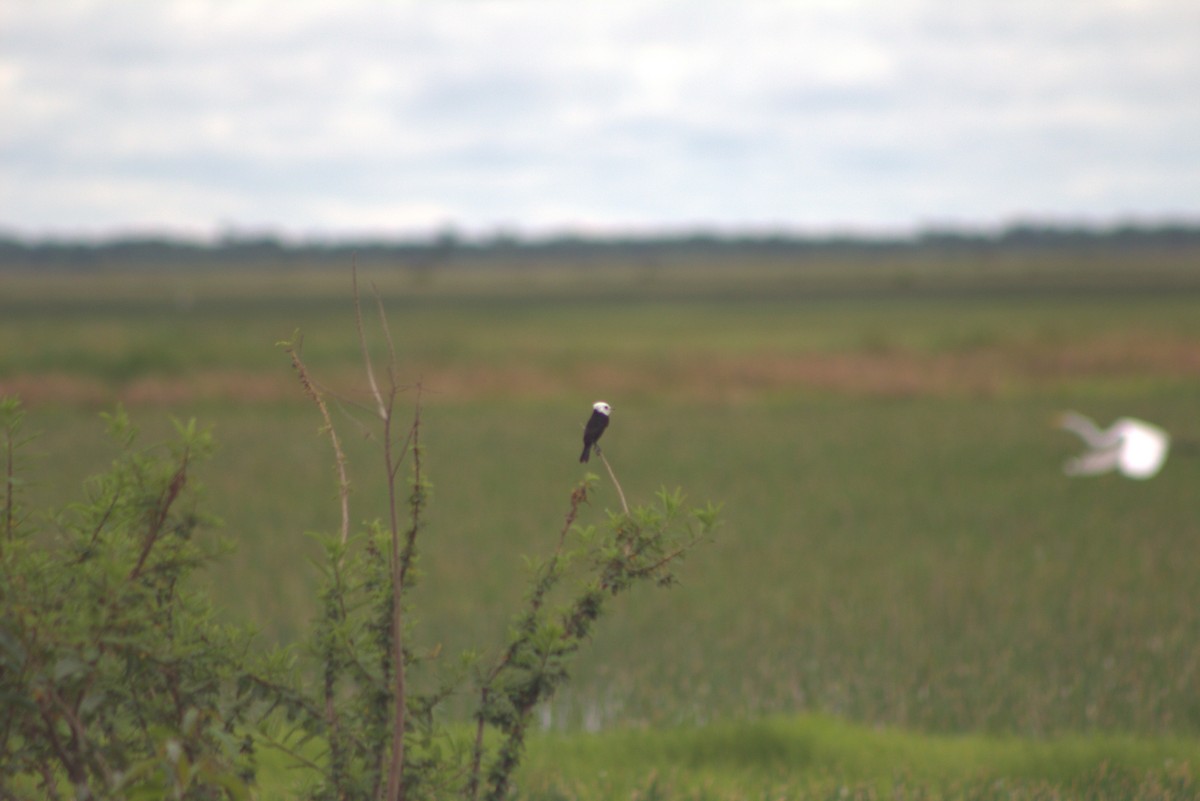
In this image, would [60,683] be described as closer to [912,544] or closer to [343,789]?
[343,789]

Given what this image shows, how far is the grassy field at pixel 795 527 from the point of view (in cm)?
704

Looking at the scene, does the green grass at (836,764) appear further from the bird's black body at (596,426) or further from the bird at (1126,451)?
the bird at (1126,451)

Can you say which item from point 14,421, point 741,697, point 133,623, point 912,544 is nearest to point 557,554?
point 133,623

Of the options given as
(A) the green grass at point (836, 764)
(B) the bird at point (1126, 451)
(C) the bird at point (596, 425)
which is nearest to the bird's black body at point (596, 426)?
(C) the bird at point (596, 425)

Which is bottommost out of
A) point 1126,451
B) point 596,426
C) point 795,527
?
point 795,527

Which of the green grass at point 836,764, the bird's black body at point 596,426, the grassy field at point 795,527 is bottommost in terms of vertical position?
the grassy field at point 795,527

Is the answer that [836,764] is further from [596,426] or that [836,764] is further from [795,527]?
[795,527]

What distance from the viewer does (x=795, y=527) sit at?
45.8ft

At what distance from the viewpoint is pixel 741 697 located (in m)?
7.76

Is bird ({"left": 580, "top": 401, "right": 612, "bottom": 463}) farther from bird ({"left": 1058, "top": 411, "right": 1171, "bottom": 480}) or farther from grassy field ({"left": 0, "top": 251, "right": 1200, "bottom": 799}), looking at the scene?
bird ({"left": 1058, "top": 411, "right": 1171, "bottom": 480})

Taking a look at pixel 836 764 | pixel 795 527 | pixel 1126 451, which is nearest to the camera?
pixel 836 764

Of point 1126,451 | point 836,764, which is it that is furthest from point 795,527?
point 836,764

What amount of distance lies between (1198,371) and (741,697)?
27.9 meters

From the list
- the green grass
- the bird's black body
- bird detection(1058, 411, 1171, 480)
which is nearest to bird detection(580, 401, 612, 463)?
the bird's black body
